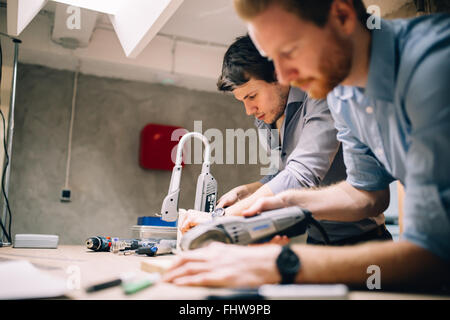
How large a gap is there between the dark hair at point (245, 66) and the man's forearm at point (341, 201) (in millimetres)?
814

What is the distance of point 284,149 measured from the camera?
1752mm

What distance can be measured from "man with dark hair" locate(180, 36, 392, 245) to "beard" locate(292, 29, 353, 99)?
49 cm

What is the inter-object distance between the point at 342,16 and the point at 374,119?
255 mm

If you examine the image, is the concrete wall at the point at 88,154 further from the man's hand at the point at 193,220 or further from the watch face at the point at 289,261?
the watch face at the point at 289,261

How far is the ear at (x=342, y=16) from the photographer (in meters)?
0.75

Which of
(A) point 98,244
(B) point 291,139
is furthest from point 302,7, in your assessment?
(A) point 98,244

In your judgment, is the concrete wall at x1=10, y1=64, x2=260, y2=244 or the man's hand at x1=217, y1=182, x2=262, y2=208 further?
the concrete wall at x1=10, y1=64, x2=260, y2=244

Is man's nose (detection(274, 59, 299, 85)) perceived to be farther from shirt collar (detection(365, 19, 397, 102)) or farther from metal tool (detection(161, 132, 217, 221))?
metal tool (detection(161, 132, 217, 221))

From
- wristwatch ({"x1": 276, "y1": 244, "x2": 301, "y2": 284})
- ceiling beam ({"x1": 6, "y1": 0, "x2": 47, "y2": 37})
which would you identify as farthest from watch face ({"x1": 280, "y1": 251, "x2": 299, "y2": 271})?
ceiling beam ({"x1": 6, "y1": 0, "x2": 47, "y2": 37})

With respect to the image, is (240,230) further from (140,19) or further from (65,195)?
(65,195)

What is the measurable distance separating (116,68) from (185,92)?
819 millimetres

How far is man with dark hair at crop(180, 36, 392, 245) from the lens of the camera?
1.38 meters

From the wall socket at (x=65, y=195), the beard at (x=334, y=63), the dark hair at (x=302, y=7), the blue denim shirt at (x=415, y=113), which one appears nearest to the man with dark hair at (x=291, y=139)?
the blue denim shirt at (x=415, y=113)
